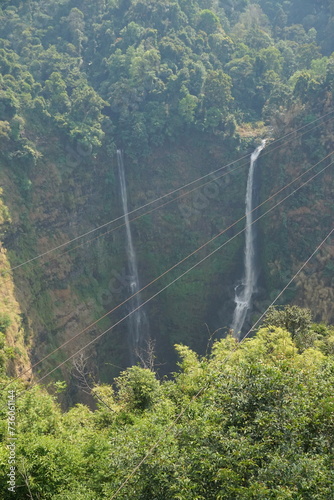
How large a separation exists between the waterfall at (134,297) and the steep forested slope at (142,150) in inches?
25.9

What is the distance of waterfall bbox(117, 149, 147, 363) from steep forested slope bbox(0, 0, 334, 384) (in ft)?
2.16

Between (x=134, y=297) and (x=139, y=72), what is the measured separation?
20939 millimetres

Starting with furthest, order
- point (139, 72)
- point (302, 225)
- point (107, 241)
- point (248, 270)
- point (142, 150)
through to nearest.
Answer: point (139, 72), point (142, 150), point (248, 270), point (107, 241), point (302, 225)

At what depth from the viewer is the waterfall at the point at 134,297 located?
33719 millimetres

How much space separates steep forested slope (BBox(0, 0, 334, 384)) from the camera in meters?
29.8

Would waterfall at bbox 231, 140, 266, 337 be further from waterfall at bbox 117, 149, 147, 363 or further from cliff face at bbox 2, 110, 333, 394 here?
waterfall at bbox 117, 149, 147, 363

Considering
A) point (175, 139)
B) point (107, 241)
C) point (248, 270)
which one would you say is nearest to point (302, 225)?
point (248, 270)

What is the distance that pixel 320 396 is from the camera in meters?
8.91

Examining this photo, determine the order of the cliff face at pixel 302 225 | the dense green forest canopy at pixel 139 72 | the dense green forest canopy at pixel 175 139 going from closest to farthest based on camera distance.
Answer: the dense green forest canopy at pixel 175 139 → the cliff face at pixel 302 225 → the dense green forest canopy at pixel 139 72

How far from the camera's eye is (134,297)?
113ft

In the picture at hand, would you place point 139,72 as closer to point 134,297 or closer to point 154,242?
point 154,242

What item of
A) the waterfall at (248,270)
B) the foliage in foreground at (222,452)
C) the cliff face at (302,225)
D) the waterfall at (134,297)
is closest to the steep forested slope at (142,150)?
the cliff face at (302,225)

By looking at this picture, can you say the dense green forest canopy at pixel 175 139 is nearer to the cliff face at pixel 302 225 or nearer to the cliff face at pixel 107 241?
the cliff face at pixel 107 241

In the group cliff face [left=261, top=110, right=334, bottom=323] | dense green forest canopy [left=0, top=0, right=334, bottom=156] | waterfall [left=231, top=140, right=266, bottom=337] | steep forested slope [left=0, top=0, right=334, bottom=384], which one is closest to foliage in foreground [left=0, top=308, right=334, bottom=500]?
steep forested slope [left=0, top=0, right=334, bottom=384]
